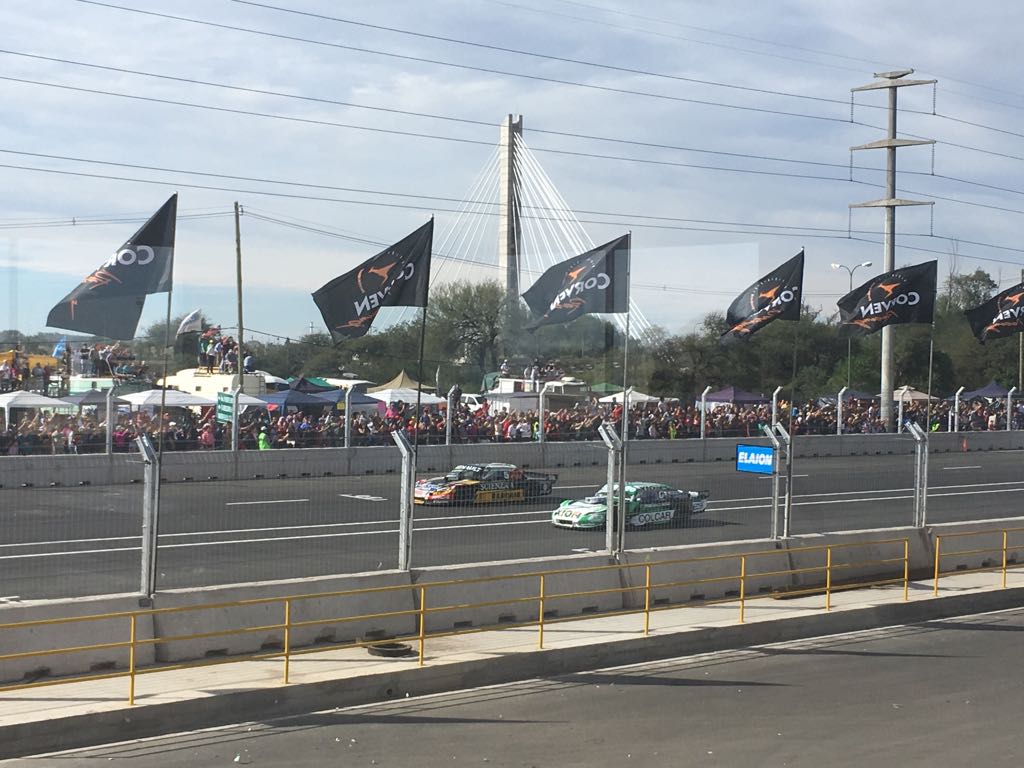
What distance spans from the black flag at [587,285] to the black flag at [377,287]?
276 centimetres

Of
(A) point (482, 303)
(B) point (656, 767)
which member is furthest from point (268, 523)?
(A) point (482, 303)

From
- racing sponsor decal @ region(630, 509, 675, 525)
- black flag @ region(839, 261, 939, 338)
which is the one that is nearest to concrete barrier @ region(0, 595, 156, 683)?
racing sponsor decal @ region(630, 509, 675, 525)

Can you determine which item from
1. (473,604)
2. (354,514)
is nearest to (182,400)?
(354,514)

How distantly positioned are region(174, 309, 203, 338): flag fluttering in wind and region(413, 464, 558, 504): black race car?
4013 millimetres

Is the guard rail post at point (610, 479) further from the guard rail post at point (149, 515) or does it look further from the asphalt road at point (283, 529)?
the guard rail post at point (149, 515)

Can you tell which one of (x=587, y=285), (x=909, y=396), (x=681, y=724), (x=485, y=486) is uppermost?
(x=587, y=285)

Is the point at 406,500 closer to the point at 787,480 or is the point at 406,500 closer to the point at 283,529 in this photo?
the point at 283,529

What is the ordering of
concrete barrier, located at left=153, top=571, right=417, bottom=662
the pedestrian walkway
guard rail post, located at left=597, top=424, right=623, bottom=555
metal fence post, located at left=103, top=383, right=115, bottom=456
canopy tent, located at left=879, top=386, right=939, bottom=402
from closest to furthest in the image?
the pedestrian walkway, concrete barrier, located at left=153, top=571, right=417, bottom=662, guard rail post, located at left=597, top=424, right=623, bottom=555, metal fence post, located at left=103, top=383, right=115, bottom=456, canopy tent, located at left=879, top=386, right=939, bottom=402

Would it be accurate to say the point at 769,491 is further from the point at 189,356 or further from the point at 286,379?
the point at 286,379

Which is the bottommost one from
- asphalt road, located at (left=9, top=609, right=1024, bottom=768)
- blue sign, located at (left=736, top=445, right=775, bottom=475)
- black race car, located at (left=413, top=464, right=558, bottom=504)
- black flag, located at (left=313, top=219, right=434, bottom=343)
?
asphalt road, located at (left=9, top=609, right=1024, bottom=768)

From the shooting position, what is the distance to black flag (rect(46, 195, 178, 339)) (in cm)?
1348

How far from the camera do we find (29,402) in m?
22.1

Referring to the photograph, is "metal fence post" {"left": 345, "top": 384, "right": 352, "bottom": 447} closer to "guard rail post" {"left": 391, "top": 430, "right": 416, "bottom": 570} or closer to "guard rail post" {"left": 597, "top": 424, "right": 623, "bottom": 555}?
"guard rail post" {"left": 597, "top": 424, "right": 623, "bottom": 555}

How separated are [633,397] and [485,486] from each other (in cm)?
911
